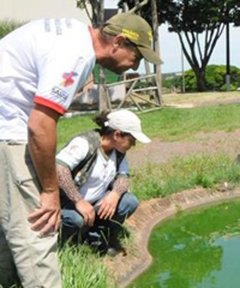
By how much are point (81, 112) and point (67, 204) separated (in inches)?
575

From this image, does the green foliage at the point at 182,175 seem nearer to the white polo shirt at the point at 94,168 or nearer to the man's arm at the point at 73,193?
Result: the white polo shirt at the point at 94,168

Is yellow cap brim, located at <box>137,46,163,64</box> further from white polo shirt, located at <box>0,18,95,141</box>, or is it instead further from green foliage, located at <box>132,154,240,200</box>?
green foliage, located at <box>132,154,240,200</box>

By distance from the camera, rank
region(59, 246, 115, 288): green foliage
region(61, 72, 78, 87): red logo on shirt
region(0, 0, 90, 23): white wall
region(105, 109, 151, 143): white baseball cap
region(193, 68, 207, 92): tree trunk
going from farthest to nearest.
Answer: region(193, 68, 207, 92): tree trunk
region(0, 0, 90, 23): white wall
region(105, 109, 151, 143): white baseball cap
region(59, 246, 115, 288): green foliage
region(61, 72, 78, 87): red logo on shirt

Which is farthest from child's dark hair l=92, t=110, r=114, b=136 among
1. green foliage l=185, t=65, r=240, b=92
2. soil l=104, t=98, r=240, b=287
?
green foliage l=185, t=65, r=240, b=92

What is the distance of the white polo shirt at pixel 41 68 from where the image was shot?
120 inches

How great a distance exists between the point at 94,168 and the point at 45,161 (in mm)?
1994

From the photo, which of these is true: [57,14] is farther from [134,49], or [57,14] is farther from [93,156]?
[134,49]

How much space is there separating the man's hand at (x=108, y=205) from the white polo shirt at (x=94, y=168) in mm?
62

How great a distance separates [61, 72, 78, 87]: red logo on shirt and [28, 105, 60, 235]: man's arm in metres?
0.13

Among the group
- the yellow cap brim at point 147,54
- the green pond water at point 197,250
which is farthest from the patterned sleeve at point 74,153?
the yellow cap brim at point 147,54

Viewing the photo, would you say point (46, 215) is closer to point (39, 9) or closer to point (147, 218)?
point (147, 218)

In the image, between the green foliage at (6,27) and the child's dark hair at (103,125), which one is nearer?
the child's dark hair at (103,125)

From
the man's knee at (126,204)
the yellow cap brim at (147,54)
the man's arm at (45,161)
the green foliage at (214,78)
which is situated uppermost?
the yellow cap brim at (147,54)

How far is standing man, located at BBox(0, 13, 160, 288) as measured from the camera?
3080mm
